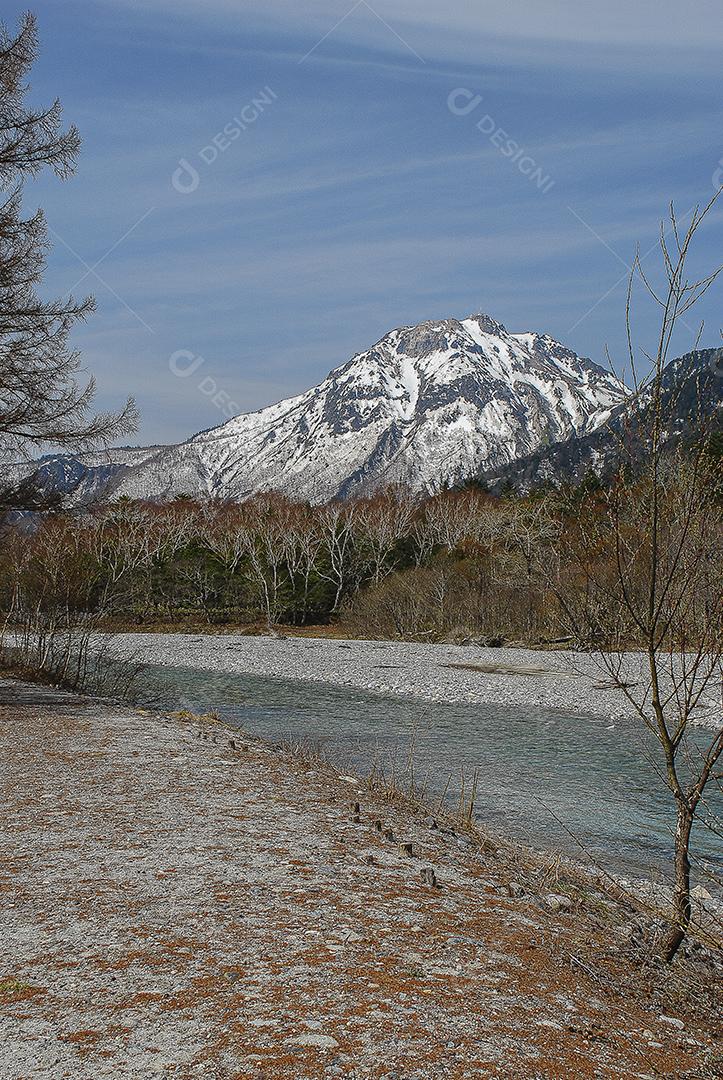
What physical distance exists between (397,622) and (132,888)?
1751 inches

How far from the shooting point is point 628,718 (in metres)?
20.3

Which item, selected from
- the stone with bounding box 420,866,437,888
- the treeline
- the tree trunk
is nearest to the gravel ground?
the treeline

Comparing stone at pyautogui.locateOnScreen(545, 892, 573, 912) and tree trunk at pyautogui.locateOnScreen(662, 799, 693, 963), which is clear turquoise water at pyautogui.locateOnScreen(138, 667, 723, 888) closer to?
tree trunk at pyautogui.locateOnScreen(662, 799, 693, 963)

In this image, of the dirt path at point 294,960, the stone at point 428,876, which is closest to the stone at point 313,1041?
the dirt path at point 294,960

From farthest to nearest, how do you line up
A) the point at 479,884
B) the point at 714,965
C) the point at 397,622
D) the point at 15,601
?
1. the point at 397,622
2. the point at 15,601
3. the point at 479,884
4. the point at 714,965

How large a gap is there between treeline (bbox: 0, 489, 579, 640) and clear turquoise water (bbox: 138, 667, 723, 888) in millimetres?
6193

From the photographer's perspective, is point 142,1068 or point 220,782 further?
point 220,782

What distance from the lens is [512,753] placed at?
15195 millimetres

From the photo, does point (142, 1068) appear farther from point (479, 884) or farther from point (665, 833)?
point (665, 833)

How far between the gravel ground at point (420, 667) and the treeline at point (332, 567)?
3.20 metres

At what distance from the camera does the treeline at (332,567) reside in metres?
44.4

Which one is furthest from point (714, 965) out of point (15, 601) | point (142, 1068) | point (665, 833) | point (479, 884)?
point (15, 601)

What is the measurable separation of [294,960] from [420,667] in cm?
2695

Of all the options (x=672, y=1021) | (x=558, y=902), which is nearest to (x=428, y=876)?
(x=558, y=902)
